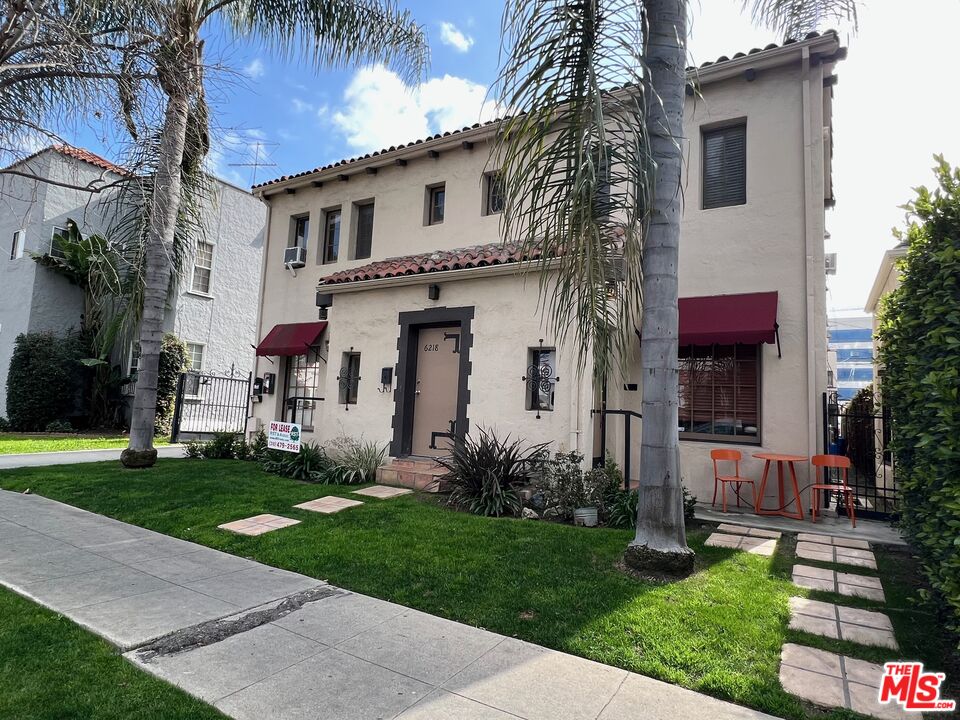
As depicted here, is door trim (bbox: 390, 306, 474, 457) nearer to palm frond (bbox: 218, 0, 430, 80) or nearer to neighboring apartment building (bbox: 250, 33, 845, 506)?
neighboring apartment building (bbox: 250, 33, 845, 506)

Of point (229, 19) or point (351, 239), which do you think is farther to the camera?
point (351, 239)

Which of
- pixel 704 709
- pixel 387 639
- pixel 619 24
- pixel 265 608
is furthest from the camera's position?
pixel 619 24

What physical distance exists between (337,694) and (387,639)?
0.69 metres

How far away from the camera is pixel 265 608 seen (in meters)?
4.03

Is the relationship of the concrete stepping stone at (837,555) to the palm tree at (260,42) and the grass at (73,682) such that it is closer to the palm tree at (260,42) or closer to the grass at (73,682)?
the grass at (73,682)

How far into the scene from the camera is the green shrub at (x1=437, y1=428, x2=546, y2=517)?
7016mm

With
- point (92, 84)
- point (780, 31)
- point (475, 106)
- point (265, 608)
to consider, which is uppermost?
point (780, 31)

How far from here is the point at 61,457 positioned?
37.4ft

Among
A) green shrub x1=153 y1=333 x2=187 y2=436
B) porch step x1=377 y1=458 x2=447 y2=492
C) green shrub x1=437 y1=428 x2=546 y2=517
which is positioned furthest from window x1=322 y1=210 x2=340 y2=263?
green shrub x1=437 y1=428 x2=546 y2=517

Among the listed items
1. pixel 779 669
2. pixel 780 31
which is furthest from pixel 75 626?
pixel 780 31

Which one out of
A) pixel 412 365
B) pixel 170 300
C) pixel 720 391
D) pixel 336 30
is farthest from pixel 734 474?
pixel 170 300

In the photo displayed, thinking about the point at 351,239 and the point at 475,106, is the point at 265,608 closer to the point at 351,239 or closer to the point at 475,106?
the point at 475,106

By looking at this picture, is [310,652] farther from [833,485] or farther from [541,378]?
[833,485]

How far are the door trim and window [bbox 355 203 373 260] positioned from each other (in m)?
3.95
